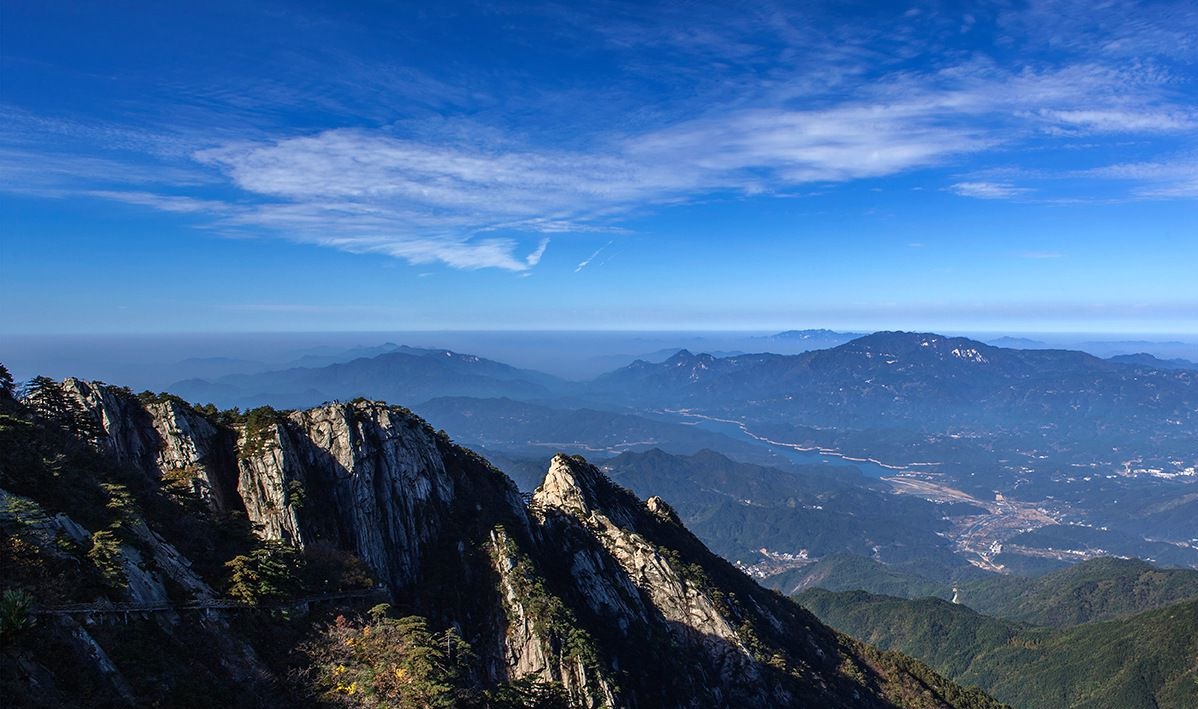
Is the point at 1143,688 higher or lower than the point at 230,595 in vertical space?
lower

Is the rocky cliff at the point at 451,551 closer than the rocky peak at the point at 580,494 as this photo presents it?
Yes

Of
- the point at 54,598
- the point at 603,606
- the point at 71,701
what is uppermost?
the point at 54,598

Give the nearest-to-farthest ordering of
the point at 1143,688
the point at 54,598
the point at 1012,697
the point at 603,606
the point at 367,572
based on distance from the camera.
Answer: the point at 54,598 < the point at 367,572 < the point at 603,606 < the point at 1143,688 < the point at 1012,697

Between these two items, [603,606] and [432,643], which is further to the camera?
[603,606]

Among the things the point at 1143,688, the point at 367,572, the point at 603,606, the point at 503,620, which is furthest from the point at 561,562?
the point at 1143,688

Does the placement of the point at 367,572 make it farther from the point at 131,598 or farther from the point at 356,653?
the point at 131,598

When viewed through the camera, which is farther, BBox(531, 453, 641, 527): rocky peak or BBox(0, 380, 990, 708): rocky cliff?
BBox(531, 453, 641, 527): rocky peak

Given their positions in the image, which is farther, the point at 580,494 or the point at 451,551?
the point at 580,494

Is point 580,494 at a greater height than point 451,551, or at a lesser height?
lesser
